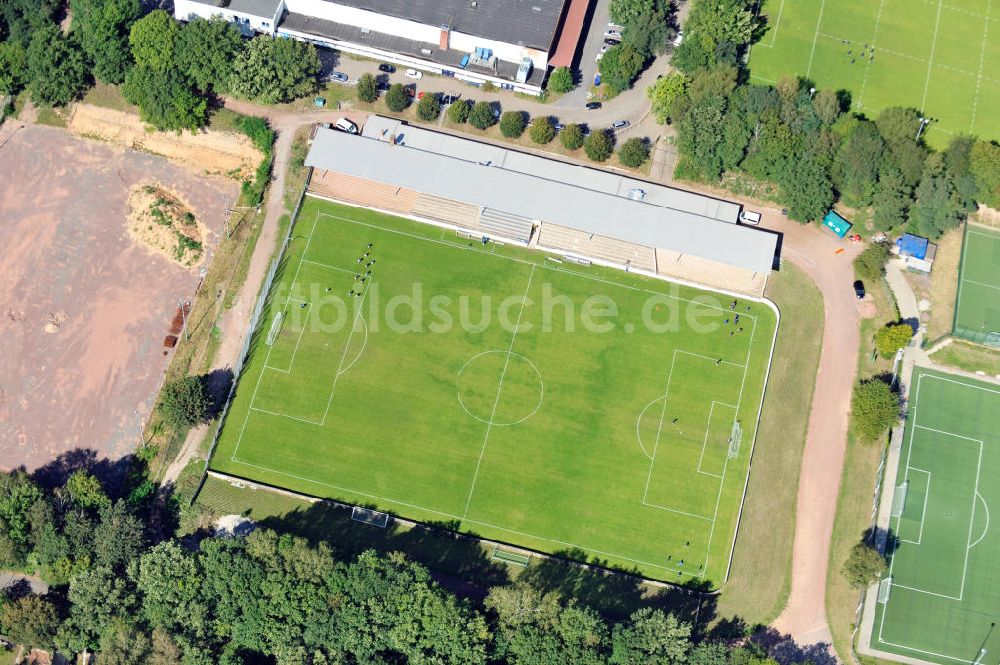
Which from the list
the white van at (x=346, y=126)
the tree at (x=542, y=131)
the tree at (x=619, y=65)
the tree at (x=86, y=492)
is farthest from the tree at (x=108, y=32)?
the tree at (x=619, y=65)

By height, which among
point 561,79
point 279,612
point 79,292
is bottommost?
point 279,612

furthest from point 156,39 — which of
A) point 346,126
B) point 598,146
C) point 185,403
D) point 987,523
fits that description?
point 987,523

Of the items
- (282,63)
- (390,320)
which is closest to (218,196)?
(282,63)

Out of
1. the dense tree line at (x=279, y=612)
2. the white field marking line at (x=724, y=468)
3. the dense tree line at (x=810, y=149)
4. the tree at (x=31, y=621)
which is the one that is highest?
the dense tree line at (x=810, y=149)

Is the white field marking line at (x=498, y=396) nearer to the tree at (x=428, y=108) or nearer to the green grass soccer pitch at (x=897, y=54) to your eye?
the tree at (x=428, y=108)

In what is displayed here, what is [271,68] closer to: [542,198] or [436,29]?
[436,29]
